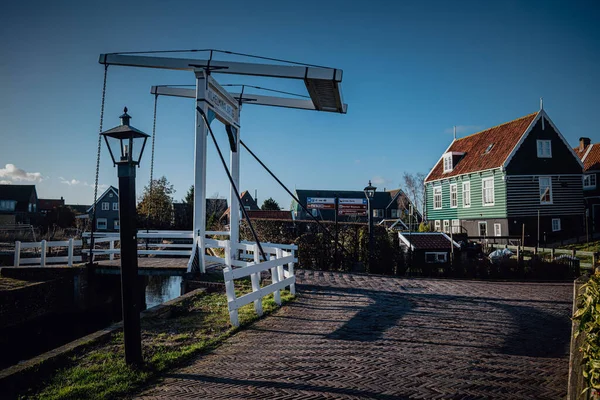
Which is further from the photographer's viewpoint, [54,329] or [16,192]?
[16,192]

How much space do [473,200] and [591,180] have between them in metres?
13.0

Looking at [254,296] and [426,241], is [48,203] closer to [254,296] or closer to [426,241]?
[426,241]

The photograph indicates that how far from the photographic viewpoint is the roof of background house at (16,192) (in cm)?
6097

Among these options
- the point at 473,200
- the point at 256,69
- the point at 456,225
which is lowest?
the point at 456,225

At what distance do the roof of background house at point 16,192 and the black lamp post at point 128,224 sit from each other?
6941 centimetres

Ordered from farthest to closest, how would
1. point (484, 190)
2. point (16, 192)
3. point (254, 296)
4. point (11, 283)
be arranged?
point (16, 192) → point (484, 190) → point (11, 283) → point (254, 296)

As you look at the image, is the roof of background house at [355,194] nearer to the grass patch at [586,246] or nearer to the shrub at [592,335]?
the grass patch at [586,246]

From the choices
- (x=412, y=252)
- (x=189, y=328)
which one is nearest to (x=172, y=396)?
(x=189, y=328)

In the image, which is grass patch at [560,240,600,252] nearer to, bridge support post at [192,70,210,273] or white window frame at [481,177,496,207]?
white window frame at [481,177,496,207]

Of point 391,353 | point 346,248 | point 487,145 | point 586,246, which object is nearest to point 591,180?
point 487,145

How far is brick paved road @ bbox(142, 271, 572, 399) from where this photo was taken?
4156 mm

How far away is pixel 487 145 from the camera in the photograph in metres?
28.9

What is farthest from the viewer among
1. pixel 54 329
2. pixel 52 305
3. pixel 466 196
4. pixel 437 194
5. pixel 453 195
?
pixel 437 194

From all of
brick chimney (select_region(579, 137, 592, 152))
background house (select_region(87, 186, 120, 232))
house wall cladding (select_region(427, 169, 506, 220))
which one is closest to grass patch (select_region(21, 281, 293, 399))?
house wall cladding (select_region(427, 169, 506, 220))
